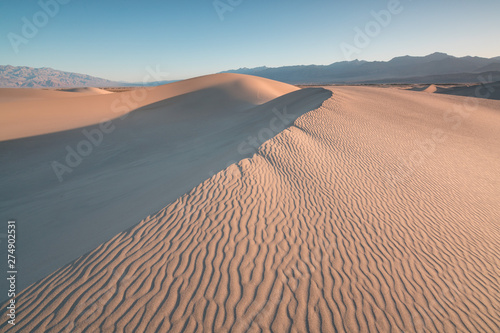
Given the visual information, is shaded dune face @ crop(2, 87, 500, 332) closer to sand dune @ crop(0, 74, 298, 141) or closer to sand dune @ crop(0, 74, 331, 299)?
sand dune @ crop(0, 74, 331, 299)

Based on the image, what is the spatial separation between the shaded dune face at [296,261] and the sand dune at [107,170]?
3.46 feet

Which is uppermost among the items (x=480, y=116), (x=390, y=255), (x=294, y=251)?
(x=294, y=251)

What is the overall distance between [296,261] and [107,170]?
951 cm

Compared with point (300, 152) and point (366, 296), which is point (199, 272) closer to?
point (366, 296)

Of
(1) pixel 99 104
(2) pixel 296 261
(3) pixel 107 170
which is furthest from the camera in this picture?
(1) pixel 99 104

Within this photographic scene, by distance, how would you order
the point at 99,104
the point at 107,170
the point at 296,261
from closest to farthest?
the point at 296,261 < the point at 107,170 < the point at 99,104

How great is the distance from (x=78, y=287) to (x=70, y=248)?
1863 millimetres

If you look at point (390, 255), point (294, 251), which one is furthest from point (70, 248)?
point (390, 255)

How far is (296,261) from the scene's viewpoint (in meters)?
3.78

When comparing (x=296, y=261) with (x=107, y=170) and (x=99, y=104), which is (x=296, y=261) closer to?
(x=107, y=170)

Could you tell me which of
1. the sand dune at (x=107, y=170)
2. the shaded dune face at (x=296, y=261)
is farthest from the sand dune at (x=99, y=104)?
the shaded dune face at (x=296, y=261)

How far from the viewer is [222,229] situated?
4398mm

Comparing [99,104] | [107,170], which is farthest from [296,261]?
[99,104]


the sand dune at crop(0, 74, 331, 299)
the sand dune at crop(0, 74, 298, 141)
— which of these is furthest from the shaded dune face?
the sand dune at crop(0, 74, 298, 141)
